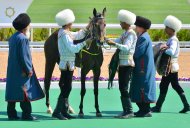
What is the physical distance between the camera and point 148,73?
40.9ft

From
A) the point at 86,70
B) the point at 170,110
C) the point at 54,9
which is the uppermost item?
the point at 86,70

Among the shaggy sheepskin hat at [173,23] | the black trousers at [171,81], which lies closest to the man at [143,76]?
the shaggy sheepskin hat at [173,23]

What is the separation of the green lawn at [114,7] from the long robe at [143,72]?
28.1m

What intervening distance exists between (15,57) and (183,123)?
3066 mm

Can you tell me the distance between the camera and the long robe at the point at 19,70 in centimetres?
1168

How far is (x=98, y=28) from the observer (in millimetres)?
11820

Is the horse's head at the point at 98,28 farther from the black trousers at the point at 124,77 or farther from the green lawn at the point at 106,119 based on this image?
the green lawn at the point at 106,119

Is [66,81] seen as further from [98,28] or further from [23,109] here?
[98,28]

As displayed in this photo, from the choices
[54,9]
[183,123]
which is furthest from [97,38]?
[54,9]

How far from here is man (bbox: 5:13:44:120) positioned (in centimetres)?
1169

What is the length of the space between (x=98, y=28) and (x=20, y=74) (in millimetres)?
1548

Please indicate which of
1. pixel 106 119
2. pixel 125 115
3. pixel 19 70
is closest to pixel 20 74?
pixel 19 70

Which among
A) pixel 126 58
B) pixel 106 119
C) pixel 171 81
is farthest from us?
pixel 171 81
